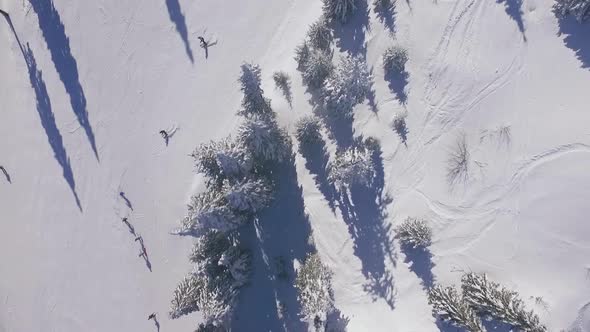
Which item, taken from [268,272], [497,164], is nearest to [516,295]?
[497,164]

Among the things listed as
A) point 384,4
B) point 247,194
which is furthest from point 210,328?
point 384,4

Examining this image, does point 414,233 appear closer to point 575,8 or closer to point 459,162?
point 459,162

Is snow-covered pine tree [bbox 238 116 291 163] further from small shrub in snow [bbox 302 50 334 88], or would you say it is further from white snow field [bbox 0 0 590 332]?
small shrub in snow [bbox 302 50 334 88]

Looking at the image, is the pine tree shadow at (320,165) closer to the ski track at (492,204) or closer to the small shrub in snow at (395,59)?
the ski track at (492,204)

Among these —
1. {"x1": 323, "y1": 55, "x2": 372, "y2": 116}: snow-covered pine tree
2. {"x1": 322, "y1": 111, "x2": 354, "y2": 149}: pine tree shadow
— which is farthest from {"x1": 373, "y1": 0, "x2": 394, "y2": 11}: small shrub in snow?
{"x1": 322, "y1": 111, "x2": 354, "y2": 149}: pine tree shadow

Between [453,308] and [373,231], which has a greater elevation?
[373,231]

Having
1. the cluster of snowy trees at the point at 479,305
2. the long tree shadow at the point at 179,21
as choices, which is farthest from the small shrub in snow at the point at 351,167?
the long tree shadow at the point at 179,21

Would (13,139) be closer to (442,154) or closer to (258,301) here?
(258,301)
